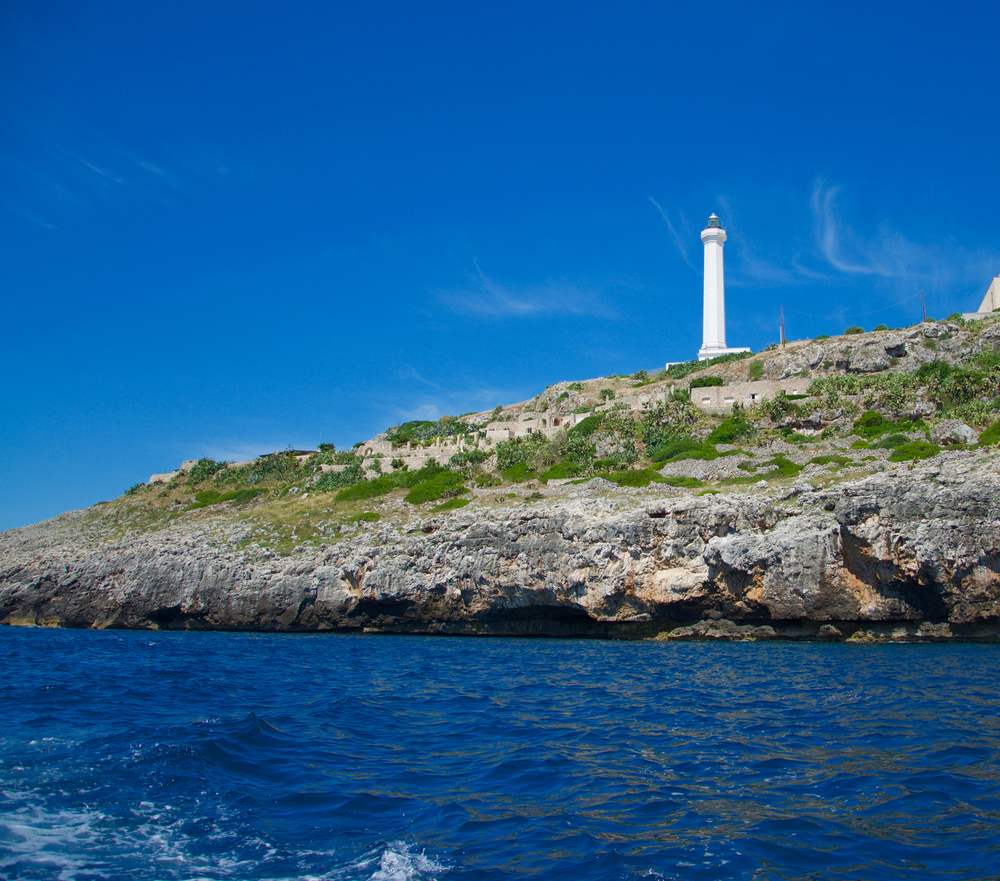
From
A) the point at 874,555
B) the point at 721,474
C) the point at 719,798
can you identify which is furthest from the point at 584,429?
the point at 719,798

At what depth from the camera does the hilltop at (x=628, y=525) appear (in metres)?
33.6

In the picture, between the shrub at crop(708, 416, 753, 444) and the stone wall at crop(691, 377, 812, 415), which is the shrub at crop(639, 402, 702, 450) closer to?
the stone wall at crop(691, 377, 812, 415)

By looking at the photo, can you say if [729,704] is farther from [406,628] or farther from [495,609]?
[406,628]

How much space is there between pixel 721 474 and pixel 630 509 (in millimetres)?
10488

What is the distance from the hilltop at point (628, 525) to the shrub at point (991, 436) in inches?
7.6

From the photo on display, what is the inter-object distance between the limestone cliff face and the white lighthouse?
50.1 metres

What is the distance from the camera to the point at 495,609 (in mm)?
41062

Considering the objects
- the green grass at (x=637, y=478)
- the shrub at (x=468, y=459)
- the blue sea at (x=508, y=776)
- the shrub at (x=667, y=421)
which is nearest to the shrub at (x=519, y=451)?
the shrub at (x=468, y=459)

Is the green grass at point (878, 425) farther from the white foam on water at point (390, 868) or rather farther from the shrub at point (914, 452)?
the white foam on water at point (390, 868)

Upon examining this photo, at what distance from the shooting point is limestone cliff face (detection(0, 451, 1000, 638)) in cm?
3256

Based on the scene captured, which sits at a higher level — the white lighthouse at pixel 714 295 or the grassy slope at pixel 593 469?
the white lighthouse at pixel 714 295

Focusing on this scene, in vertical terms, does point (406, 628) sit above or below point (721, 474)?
below

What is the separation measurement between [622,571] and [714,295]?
61950 millimetres

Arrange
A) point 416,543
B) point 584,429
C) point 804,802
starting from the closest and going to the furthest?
1. point 804,802
2. point 416,543
3. point 584,429
